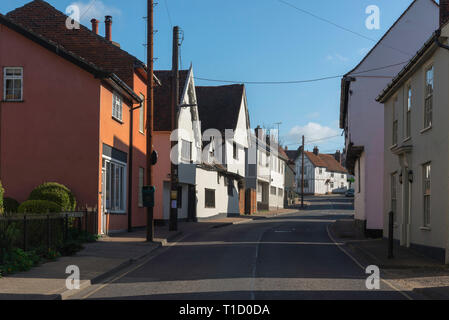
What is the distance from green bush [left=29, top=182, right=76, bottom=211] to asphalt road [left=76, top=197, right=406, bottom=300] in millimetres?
3562

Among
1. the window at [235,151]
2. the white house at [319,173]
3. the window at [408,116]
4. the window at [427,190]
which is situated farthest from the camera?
the white house at [319,173]

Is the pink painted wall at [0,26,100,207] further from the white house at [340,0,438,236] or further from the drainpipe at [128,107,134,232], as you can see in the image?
the white house at [340,0,438,236]

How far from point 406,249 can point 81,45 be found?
54.0ft

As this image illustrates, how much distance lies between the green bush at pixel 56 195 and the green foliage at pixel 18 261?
A: 4.67 meters

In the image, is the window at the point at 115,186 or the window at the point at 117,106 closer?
the window at the point at 115,186

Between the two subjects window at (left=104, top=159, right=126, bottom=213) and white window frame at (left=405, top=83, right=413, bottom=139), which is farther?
window at (left=104, top=159, right=126, bottom=213)

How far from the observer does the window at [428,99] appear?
1642 centimetres

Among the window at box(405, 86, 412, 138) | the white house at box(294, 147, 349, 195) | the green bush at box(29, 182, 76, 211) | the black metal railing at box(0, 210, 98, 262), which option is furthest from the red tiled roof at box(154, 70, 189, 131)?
the white house at box(294, 147, 349, 195)

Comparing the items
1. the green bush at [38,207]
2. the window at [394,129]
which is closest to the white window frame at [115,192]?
the green bush at [38,207]

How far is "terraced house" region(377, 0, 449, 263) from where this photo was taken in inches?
584

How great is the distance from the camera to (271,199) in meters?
64.8

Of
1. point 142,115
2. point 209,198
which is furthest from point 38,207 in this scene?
point 209,198

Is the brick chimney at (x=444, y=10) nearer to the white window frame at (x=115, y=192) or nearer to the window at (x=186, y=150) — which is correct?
the white window frame at (x=115, y=192)
